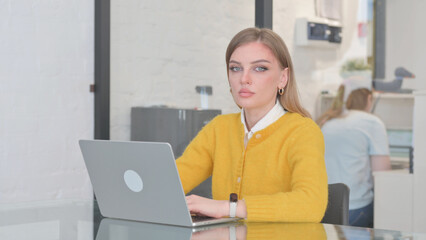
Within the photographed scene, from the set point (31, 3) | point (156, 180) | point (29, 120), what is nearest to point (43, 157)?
point (29, 120)

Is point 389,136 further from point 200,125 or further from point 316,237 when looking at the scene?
point 316,237

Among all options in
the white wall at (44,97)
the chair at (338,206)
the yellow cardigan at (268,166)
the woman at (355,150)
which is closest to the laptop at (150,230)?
the yellow cardigan at (268,166)

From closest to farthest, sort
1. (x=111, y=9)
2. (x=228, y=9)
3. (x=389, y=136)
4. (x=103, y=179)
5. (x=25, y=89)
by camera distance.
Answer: (x=103, y=179), (x=228, y=9), (x=25, y=89), (x=111, y=9), (x=389, y=136)

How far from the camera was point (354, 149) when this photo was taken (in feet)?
11.9

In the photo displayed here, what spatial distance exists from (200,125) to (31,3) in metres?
0.98

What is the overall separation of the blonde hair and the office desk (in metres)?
2.25

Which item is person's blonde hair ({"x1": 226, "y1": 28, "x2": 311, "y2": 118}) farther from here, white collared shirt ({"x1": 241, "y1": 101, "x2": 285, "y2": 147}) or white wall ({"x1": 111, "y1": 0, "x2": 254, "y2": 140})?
white wall ({"x1": 111, "y1": 0, "x2": 254, "y2": 140})

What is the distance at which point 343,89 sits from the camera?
4137 mm

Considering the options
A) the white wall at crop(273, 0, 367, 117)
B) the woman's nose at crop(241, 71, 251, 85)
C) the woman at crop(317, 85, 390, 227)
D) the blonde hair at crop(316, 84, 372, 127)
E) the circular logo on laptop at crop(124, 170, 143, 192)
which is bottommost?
the woman at crop(317, 85, 390, 227)

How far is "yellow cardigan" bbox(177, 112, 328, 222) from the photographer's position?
1514mm

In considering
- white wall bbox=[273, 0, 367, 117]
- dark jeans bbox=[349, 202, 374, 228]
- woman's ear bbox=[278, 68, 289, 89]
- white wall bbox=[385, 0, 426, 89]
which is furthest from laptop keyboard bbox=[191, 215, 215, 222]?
white wall bbox=[385, 0, 426, 89]

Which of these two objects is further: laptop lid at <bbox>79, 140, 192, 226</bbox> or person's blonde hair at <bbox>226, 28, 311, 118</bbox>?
person's blonde hair at <bbox>226, 28, 311, 118</bbox>

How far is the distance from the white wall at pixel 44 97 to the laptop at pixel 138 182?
67.2 inches

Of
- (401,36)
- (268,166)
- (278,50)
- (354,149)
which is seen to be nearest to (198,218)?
(268,166)
